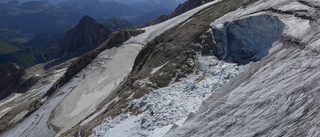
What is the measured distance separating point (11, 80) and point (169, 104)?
514 ft

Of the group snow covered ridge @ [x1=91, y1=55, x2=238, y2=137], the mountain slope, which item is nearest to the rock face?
the mountain slope

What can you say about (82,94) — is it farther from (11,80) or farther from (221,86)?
(11,80)

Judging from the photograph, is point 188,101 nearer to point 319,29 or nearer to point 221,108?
point 221,108

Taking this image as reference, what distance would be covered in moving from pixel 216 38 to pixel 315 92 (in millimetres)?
21132

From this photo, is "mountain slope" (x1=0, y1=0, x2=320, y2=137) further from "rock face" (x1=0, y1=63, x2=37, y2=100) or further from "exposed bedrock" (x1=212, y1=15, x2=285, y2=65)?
"rock face" (x1=0, y1=63, x2=37, y2=100)

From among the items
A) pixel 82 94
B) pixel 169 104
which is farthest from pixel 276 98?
pixel 82 94

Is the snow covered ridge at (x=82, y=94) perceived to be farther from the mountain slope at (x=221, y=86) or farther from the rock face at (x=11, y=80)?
the rock face at (x=11, y=80)

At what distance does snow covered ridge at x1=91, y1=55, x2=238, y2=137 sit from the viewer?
25.9m

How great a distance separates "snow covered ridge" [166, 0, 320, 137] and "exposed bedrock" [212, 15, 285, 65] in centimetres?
449

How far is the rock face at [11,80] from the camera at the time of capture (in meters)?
147

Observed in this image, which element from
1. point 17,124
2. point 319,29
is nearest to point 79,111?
point 17,124

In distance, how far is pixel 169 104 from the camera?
1100 inches

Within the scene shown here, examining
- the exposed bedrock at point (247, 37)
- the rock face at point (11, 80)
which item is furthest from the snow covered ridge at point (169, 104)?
the rock face at point (11, 80)

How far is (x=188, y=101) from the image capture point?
28.0 metres
